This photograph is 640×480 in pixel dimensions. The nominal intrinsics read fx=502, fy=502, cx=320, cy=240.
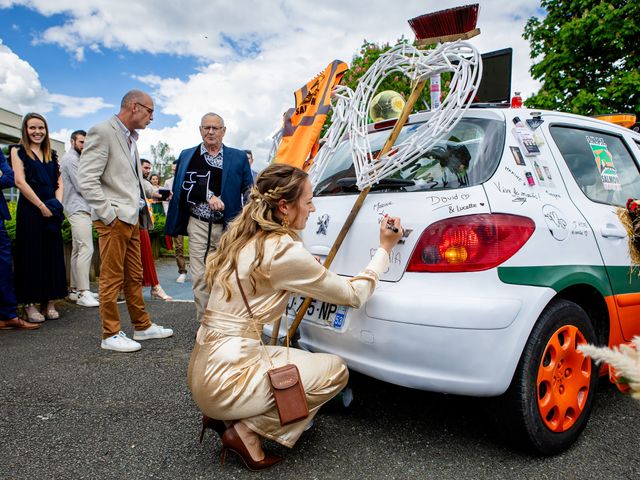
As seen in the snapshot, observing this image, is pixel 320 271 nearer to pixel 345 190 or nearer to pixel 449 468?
pixel 345 190

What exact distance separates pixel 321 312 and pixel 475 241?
2.71ft

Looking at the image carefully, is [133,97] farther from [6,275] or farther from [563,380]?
[563,380]

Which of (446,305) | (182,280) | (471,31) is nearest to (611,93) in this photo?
(182,280)

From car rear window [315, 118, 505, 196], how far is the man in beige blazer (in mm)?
1978

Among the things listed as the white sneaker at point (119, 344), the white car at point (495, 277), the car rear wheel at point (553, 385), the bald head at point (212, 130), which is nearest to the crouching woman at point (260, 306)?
the white car at point (495, 277)

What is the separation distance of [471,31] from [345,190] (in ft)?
3.44

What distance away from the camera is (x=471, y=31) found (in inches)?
103

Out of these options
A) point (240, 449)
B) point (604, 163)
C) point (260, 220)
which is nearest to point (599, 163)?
point (604, 163)

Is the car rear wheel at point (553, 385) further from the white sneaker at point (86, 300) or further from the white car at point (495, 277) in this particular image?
the white sneaker at point (86, 300)

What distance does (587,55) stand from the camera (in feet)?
55.0

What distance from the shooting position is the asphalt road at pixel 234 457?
7.09ft

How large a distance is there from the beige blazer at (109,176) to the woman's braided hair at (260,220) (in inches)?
68.5

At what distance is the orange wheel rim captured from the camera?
2.20 m

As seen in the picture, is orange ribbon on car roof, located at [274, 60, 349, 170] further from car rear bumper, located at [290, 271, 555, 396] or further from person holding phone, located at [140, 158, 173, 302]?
person holding phone, located at [140, 158, 173, 302]
